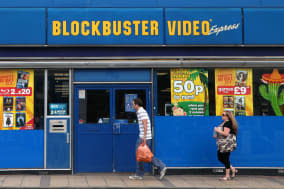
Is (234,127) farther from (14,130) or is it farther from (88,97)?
(14,130)

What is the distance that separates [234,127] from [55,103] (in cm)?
443

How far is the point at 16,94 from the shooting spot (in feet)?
34.6

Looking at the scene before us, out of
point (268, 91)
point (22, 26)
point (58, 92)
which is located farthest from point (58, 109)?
point (268, 91)

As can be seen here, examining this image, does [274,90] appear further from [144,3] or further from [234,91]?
[144,3]

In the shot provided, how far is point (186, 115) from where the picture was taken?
10.6 m

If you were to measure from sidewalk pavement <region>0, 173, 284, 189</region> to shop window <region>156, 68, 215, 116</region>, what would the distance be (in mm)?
1675

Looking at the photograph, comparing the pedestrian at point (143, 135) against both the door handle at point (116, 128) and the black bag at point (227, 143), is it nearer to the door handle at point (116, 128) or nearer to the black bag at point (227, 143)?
the door handle at point (116, 128)

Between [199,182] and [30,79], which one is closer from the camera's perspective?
[199,182]

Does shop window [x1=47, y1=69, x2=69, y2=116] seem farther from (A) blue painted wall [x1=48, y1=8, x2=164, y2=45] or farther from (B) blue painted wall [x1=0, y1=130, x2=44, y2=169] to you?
(A) blue painted wall [x1=48, y1=8, x2=164, y2=45]

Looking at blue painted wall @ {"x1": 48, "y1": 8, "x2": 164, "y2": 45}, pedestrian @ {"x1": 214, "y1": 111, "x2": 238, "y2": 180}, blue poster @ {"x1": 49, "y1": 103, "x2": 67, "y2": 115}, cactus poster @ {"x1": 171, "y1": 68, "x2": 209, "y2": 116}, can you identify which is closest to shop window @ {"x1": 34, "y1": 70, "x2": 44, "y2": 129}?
blue poster @ {"x1": 49, "y1": 103, "x2": 67, "y2": 115}

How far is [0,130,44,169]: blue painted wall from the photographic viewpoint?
1034 centimetres

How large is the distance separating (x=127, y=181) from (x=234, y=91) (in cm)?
363

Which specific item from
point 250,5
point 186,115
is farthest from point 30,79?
point 250,5

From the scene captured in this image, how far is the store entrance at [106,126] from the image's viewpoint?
1053 centimetres
